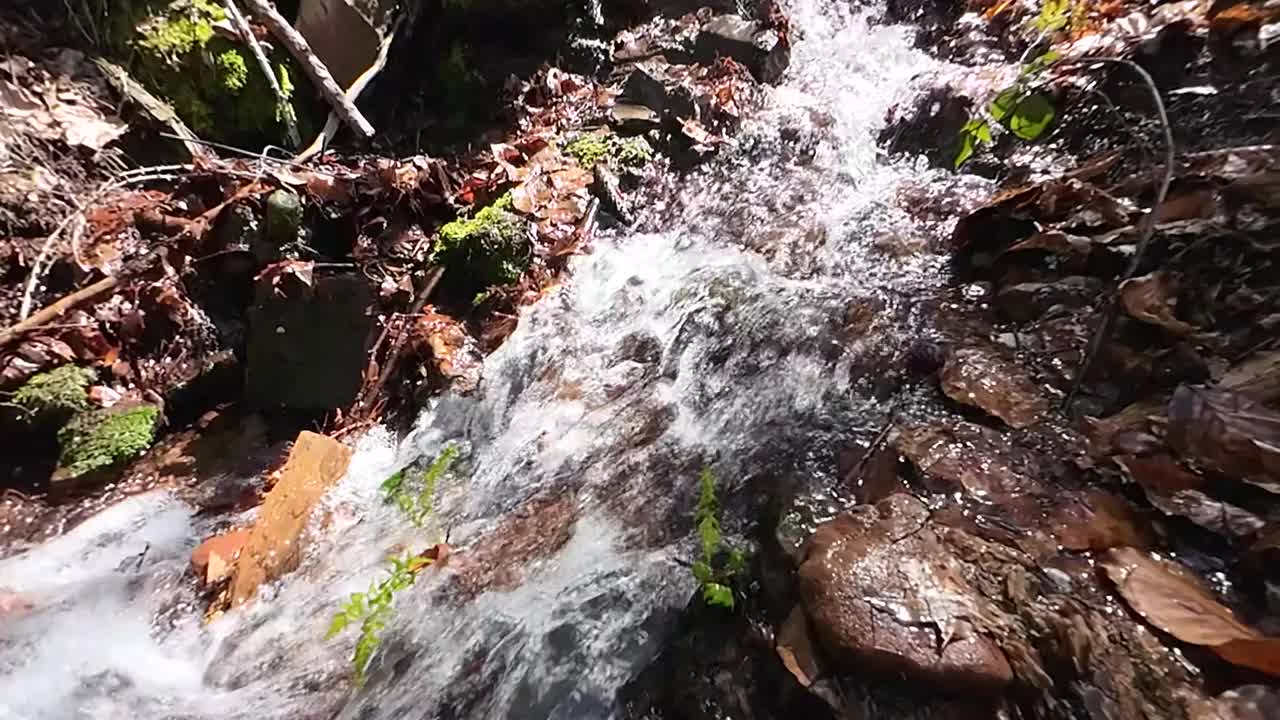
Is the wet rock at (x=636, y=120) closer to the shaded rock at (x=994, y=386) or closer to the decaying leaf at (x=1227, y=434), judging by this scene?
the shaded rock at (x=994, y=386)

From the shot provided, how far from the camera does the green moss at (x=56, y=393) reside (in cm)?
373

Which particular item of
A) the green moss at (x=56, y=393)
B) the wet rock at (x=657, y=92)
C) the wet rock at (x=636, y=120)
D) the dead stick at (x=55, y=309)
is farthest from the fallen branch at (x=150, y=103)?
the wet rock at (x=657, y=92)

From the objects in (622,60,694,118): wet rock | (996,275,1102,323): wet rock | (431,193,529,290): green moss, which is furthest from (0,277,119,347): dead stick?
(996,275,1102,323): wet rock

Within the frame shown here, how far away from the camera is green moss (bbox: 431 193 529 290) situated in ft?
14.9

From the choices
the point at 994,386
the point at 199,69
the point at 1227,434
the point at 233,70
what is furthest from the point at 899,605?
the point at 199,69

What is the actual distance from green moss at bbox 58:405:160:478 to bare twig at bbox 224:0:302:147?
7.92 ft

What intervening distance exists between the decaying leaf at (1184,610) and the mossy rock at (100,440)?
478 centimetres

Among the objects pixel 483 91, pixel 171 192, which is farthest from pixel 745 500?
pixel 483 91

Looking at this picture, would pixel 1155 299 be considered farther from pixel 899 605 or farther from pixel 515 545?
pixel 515 545

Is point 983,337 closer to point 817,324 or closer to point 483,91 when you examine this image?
point 817,324

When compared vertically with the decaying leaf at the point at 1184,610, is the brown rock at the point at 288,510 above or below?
above

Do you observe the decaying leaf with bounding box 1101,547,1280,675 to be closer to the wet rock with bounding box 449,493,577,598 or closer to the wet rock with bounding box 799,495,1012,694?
the wet rock with bounding box 799,495,1012,694

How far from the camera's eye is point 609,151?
5586mm

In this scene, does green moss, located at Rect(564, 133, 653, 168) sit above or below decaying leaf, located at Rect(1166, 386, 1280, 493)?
above
